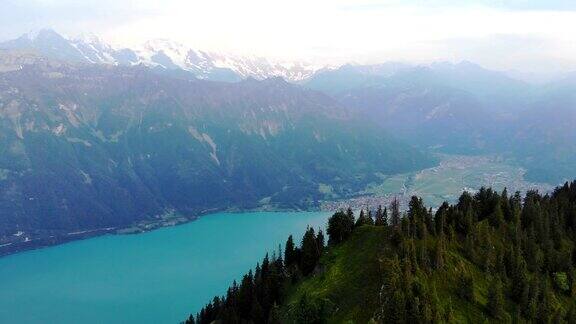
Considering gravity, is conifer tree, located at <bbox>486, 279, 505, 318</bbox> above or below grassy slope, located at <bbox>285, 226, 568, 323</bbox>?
below

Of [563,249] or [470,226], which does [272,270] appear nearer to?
[470,226]

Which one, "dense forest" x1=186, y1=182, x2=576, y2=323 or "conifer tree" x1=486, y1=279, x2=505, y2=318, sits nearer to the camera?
"dense forest" x1=186, y1=182, x2=576, y2=323

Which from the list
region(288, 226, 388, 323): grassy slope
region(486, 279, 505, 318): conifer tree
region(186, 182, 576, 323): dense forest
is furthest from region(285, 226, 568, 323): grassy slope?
region(486, 279, 505, 318): conifer tree

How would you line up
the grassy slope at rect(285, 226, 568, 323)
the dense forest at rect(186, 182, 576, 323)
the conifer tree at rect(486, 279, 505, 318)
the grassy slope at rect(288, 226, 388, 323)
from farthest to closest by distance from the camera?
the conifer tree at rect(486, 279, 505, 318) < the grassy slope at rect(285, 226, 568, 323) < the grassy slope at rect(288, 226, 388, 323) < the dense forest at rect(186, 182, 576, 323)

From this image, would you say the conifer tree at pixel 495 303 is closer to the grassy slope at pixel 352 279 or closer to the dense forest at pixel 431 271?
the dense forest at pixel 431 271

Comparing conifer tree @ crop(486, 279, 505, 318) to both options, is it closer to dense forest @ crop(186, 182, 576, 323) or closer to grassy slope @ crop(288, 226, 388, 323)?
dense forest @ crop(186, 182, 576, 323)

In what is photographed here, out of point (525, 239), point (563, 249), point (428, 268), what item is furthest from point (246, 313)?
point (563, 249)
